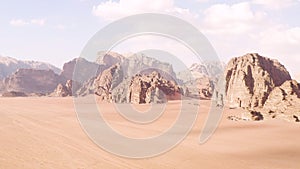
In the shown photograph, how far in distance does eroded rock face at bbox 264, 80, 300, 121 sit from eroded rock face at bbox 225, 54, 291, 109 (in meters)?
5.67

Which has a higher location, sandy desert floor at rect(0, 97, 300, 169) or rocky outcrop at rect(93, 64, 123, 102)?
rocky outcrop at rect(93, 64, 123, 102)

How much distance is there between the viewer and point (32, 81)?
307 ft

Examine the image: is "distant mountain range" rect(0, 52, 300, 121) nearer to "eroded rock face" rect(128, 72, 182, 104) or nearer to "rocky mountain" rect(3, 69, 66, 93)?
"eroded rock face" rect(128, 72, 182, 104)

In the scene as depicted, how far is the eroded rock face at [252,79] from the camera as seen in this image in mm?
33406

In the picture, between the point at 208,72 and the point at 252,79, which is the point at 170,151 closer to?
the point at 252,79

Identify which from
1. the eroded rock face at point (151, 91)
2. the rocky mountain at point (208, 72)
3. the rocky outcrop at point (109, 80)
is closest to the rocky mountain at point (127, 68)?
the rocky outcrop at point (109, 80)

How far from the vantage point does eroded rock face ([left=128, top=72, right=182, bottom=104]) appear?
4325 centimetres

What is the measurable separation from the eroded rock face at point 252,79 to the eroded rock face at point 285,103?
5.67 metres

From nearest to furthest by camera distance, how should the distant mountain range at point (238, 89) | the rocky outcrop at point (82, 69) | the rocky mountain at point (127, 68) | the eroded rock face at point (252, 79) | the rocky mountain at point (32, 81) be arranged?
1. the distant mountain range at point (238, 89)
2. the eroded rock face at point (252, 79)
3. the rocky mountain at point (127, 68)
4. the rocky mountain at point (32, 81)
5. the rocky outcrop at point (82, 69)

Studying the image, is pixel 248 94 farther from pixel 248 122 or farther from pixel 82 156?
pixel 82 156

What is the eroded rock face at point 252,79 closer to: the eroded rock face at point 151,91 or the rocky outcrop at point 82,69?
the eroded rock face at point 151,91

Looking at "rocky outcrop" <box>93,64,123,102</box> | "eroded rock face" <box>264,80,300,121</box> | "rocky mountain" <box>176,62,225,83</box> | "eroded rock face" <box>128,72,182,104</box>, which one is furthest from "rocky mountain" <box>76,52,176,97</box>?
"eroded rock face" <box>264,80,300,121</box>

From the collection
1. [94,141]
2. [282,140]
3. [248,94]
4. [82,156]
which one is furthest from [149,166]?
[248,94]

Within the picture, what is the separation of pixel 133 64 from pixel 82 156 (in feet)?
316
